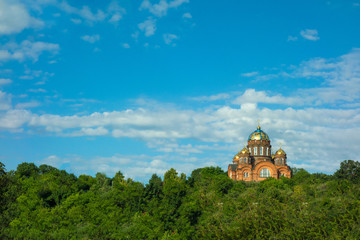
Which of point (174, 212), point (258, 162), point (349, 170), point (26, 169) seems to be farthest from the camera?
point (26, 169)

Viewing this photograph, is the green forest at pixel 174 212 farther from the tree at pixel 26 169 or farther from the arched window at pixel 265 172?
the tree at pixel 26 169

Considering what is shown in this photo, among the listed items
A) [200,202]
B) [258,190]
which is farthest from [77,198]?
[258,190]

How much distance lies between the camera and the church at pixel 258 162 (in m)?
82.1

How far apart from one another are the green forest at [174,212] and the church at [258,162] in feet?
35.7

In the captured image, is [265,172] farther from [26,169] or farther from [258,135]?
[26,169]

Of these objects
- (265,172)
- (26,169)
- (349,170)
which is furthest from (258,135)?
(26,169)

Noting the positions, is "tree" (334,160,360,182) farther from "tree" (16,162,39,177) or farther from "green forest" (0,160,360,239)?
"tree" (16,162,39,177)

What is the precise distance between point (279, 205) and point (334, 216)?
→ 1004cm

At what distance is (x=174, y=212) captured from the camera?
53781 mm

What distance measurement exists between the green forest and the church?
10878 mm

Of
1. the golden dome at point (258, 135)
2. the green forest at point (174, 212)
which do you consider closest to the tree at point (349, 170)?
the green forest at point (174, 212)

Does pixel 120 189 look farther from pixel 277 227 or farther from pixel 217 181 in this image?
pixel 277 227

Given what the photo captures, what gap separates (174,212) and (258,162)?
34.1 m

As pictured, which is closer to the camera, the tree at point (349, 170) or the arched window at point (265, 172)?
the tree at point (349, 170)
